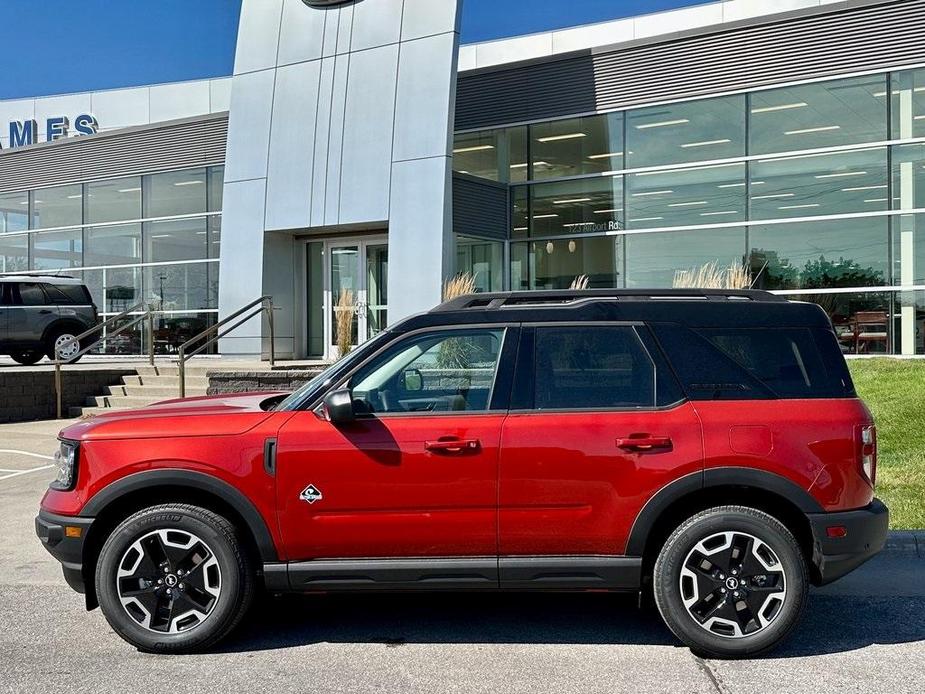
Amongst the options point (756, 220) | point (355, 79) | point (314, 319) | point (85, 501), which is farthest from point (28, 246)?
point (85, 501)

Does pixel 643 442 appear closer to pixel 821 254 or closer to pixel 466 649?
pixel 466 649

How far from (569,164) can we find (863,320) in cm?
668

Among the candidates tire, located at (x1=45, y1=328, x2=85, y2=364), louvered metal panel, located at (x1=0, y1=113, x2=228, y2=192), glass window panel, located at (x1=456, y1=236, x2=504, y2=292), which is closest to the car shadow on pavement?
glass window panel, located at (x1=456, y1=236, x2=504, y2=292)

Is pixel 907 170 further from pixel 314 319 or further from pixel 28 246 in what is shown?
pixel 28 246

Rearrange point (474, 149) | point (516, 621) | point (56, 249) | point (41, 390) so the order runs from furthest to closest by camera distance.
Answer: point (56, 249)
point (474, 149)
point (41, 390)
point (516, 621)

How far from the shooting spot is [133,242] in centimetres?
2427

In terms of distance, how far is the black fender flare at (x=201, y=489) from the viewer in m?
4.82

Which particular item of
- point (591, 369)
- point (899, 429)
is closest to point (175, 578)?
point (591, 369)

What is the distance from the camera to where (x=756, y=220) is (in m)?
17.8

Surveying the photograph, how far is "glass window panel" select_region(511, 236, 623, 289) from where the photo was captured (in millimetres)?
19109

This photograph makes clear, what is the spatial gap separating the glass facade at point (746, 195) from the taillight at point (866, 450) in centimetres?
1071

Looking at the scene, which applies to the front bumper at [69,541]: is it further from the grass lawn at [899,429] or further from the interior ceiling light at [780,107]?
the interior ceiling light at [780,107]

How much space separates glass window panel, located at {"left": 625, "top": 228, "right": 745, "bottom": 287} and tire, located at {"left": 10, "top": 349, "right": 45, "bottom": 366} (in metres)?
12.6

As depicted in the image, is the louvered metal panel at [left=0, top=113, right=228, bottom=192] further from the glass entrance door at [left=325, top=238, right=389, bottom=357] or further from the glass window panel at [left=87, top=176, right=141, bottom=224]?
the glass entrance door at [left=325, top=238, right=389, bottom=357]
